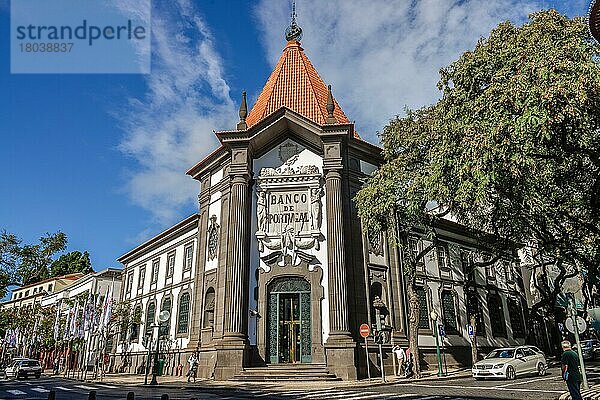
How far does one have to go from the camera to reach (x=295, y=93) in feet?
103

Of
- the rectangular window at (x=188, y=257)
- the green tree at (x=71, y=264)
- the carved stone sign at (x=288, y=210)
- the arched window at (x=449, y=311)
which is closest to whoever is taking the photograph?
the carved stone sign at (x=288, y=210)

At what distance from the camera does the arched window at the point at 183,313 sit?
31.1 m

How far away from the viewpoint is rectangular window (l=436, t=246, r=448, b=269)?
3345 centimetres

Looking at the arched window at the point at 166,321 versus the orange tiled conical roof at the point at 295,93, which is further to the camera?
the arched window at the point at 166,321

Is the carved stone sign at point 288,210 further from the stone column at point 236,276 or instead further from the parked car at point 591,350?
the parked car at point 591,350

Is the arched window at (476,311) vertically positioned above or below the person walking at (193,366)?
above

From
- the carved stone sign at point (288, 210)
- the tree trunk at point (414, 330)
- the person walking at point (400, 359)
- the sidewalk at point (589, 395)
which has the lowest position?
the sidewalk at point (589, 395)

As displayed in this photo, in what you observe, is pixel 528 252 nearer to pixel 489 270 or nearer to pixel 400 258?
pixel 489 270

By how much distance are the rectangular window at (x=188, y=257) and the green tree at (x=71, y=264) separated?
53.7m

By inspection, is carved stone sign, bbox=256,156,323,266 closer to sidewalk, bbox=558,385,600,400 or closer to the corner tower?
the corner tower

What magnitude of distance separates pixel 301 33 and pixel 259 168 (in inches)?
622

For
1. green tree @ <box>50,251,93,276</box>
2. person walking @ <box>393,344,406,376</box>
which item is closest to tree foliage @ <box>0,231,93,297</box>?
green tree @ <box>50,251,93,276</box>

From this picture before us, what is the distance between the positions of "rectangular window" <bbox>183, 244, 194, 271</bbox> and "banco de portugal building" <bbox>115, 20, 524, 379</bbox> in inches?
11.4

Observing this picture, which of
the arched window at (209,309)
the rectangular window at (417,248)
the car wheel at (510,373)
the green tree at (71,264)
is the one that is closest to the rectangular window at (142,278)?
the arched window at (209,309)
